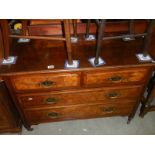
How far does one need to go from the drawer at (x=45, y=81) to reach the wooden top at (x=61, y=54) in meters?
0.06

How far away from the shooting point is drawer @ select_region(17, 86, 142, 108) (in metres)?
1.39

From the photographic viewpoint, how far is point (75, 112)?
5.31 ft

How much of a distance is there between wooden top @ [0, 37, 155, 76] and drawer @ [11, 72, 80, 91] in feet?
0.21

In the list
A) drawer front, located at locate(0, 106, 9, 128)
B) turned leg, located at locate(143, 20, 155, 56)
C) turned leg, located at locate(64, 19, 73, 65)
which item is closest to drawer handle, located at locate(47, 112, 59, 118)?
drawer front, located at locate(0, 106, 9, 128)

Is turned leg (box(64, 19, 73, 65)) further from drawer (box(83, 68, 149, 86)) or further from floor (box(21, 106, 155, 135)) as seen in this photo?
floor (box(21, 106, 155, 135))

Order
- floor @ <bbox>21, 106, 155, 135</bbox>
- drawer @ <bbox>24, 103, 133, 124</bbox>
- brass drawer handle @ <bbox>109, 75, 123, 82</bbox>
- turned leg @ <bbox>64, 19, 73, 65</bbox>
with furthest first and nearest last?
floor @ <bbox>21, 106, 155, 135</bbox> → drawer @ <bbox>24, 103, 133, 124</bbox> → brass drawer handle @ <bbox>109, 75, 123, 82</bbox> → turned leg @ <bbox>64, 19, 73, 65</bbox>

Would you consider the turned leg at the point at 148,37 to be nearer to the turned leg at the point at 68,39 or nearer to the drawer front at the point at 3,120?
the turned leg at the point at 68,39

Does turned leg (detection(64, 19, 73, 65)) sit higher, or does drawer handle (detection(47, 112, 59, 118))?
turned leg (detection(64, 19, 73, 65))

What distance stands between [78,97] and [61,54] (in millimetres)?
398

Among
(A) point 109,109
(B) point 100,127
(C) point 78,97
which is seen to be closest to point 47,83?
(C) point 78,97

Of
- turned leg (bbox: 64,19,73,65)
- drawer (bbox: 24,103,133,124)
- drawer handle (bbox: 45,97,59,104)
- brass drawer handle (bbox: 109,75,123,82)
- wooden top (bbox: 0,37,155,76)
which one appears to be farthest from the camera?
drawer (bbox: 24,103,133,124)

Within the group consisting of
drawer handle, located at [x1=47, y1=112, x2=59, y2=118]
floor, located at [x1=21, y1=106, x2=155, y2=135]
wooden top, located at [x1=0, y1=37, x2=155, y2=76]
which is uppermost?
wooden top, located at [x1=0, y1=37, x2=155, y2=76]
